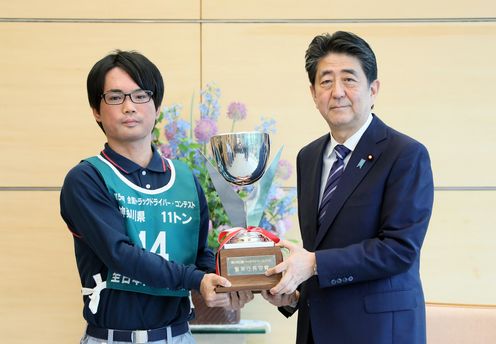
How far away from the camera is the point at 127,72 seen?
2.08 metres

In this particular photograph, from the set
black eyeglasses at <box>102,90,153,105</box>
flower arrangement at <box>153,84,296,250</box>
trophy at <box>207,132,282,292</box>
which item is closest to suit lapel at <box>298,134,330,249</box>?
trophy at <box>207,132,282,292</box>

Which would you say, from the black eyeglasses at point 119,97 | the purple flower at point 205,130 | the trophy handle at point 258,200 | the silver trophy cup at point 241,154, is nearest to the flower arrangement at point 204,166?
the purple flower at point 205,130

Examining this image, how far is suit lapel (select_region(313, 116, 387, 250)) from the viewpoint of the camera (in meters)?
1.96

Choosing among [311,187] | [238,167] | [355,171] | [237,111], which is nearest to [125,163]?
[238,167]

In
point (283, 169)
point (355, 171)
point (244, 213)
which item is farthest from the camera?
point (283, 169)

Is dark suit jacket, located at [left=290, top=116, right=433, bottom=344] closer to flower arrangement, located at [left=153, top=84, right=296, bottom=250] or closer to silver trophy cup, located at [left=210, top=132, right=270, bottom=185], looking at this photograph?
silver trophy cup, located at [left=210, top=132, right=270, bottom=185]

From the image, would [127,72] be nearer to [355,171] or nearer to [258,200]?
[258,200]

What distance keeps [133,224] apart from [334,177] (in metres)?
0.62

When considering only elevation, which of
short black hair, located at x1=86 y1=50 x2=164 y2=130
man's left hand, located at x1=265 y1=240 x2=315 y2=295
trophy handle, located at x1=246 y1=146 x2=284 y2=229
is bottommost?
man's left hand, located at x1=265 y1=240 x2=315 y2=295

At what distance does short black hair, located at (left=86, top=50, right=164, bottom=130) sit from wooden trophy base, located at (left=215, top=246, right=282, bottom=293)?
553 millimetres

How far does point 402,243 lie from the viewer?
190cm

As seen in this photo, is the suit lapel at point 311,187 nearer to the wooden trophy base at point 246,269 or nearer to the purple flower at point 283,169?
the wooden trophy base at point 246,269

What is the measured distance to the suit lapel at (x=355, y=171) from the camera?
1.96 meters

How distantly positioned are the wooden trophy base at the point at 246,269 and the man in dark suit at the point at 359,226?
0.03m
